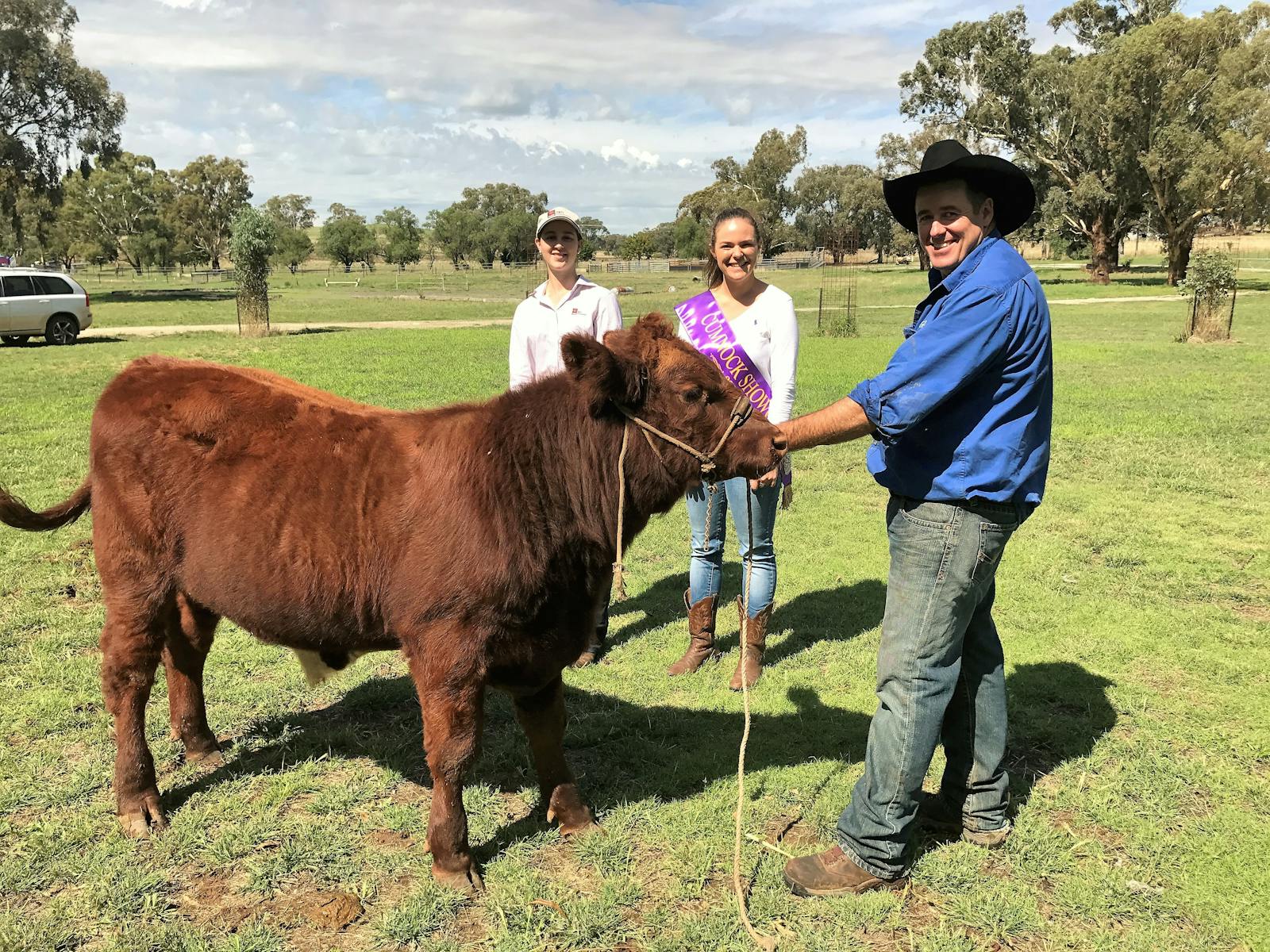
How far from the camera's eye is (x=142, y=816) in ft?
12.9

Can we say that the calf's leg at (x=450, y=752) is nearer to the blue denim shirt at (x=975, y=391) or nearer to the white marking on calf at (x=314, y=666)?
the white marking on calf at (x=314, y=666)

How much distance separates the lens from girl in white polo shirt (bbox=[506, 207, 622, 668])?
5211mm

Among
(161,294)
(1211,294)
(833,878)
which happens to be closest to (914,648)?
(833,878)

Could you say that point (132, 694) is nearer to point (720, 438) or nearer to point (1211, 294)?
point (720, 438)

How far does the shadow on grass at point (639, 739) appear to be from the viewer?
436 centimetres

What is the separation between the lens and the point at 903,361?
309 cm

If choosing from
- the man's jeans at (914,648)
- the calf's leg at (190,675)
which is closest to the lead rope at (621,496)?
the man's jeans at (914,648)

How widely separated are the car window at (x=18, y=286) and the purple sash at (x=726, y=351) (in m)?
25.9

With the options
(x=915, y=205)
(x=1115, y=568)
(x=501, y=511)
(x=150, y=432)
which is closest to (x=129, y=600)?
(x=150, y=432)

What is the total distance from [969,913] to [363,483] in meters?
3.17

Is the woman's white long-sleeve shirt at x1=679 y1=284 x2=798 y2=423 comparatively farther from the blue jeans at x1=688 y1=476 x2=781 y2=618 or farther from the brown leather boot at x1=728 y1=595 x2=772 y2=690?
the brown leather boot at x1=728 y1=595 x2=772 y2=690

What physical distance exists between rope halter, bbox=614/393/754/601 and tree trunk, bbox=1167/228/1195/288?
156 feet

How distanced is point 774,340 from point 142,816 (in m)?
4.18

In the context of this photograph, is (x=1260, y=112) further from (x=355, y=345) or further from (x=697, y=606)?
(x=697, y=606)
